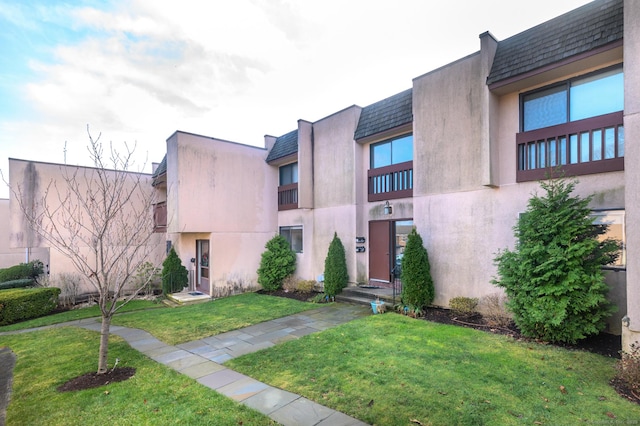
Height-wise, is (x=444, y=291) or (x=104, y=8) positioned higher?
(x=104, y=8)

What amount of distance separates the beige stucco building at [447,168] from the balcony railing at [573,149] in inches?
0.9

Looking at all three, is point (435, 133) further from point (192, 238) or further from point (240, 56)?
point (192, 238)

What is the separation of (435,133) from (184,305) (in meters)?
10.4

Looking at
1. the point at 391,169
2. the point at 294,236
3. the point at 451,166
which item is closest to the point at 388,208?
the point at 391,169

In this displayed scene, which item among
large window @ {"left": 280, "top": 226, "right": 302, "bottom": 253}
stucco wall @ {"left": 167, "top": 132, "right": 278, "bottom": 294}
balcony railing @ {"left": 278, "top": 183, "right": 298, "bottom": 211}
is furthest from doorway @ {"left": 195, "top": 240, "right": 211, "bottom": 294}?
balcony railing @ {"left": 278, "top": 183, "right": 298, "bottom": 211}

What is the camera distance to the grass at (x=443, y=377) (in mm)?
3492

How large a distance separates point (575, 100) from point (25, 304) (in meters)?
16.7

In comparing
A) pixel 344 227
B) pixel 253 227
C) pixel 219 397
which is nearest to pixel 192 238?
pixel 253 227

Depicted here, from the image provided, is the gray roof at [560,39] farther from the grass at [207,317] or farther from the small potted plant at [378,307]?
the grass at [207,317]

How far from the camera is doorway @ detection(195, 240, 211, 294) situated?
506 inches

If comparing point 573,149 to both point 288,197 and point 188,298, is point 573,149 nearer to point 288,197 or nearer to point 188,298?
point 288,197

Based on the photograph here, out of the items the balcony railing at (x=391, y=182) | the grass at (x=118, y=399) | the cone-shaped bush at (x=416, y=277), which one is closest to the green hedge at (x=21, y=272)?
the grass at (x=118, y=399)

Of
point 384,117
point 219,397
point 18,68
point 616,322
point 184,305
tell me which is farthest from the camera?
point 184,305

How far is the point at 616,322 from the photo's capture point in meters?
5.83
